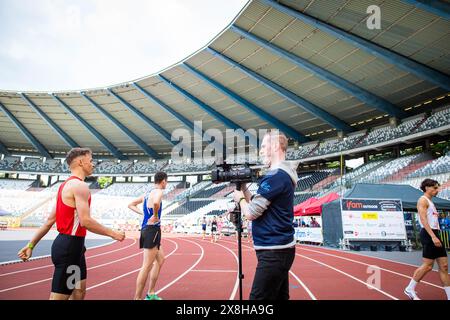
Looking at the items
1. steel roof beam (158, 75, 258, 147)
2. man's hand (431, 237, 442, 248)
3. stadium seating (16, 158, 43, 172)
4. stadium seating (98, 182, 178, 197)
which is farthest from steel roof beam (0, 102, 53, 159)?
man's hand (431, 237, 442, 248)

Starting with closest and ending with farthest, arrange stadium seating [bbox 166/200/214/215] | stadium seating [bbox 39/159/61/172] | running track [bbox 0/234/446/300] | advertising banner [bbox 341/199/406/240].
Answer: running track [bbox 0/234/446/300] < advertising banner [bbox 341/199/406/240] < stadium seating [bbox 166/200/214/215] < stadium seating [bbox 39/159/61/172]

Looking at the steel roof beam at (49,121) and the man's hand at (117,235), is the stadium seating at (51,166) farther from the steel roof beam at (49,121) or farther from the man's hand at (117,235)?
the man's hand at (117,235)

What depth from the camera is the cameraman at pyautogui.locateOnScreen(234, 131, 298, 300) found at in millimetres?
2168

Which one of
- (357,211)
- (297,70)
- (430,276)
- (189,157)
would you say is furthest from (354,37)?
(189,157)

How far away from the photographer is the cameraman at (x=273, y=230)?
85.4 inches

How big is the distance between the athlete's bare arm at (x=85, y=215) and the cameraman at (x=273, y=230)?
4.13 ft

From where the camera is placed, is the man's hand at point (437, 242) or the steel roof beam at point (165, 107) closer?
the man's hand at point (437, 242)

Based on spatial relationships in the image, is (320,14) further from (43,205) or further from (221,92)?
(43,205)

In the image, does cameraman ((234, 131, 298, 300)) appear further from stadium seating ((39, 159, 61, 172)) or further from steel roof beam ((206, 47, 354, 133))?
stadium seating ((39, 159, 61, 172))

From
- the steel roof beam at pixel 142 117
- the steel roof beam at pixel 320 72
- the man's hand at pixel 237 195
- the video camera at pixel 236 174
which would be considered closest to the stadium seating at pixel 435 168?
the steel roof beam at pixel 320 72

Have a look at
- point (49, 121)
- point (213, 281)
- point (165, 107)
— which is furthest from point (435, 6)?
point (49, 121)

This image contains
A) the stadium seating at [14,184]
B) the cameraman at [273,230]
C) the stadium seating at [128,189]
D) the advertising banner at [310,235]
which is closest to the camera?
the cameraman at [273,230]

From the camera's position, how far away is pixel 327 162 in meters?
35.7

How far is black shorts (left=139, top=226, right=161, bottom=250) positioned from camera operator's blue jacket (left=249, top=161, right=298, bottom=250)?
2.20 meters
